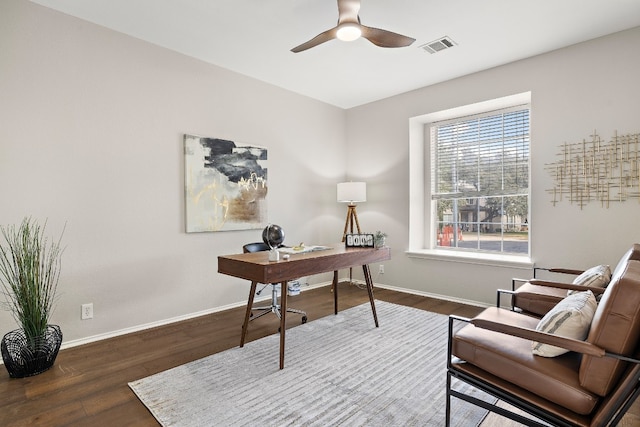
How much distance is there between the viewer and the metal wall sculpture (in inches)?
119

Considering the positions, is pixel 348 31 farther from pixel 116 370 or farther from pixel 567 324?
pixel 116 370

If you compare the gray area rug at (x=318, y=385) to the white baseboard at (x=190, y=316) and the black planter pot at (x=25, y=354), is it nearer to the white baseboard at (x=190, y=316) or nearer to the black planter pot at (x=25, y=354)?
the black planter pot at (x=25, y=354)

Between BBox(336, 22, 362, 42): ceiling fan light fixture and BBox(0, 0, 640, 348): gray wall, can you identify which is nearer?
BBox(336, 22, 362, 42): ceiling fan light fixture

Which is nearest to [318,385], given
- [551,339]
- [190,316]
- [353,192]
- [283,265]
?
[283,265]

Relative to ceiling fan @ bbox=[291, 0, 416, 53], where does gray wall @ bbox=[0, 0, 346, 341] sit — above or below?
below

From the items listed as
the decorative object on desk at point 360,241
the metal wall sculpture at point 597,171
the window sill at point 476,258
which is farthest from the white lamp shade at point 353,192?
the metal wall sculpture at point 597,171

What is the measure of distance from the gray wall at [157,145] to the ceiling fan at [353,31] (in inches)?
69.1

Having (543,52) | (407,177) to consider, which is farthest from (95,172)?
(543,52)

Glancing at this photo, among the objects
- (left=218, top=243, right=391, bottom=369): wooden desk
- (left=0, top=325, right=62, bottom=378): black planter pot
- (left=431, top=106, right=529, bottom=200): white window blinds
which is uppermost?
(left=431, top=106, right=529, bottom=200): white window blinds

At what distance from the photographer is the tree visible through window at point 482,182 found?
13.1ft

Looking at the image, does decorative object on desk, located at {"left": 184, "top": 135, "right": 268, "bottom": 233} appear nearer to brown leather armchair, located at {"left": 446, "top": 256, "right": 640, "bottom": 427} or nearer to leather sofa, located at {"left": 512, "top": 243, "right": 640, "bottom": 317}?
leather sofa, located at {"left": 512, "top": 243, "right": 640, "bottom": 317}

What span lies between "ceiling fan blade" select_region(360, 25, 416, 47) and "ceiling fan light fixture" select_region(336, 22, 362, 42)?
52mm

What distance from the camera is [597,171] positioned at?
10.5 feet

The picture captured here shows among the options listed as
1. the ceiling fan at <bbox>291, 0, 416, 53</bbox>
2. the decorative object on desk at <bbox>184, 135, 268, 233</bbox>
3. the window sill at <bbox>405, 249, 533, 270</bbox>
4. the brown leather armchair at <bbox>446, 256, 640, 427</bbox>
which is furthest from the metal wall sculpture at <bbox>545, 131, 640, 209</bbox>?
the decorative object on desk at <bbox>184, 135, 268, 233</bbox>
